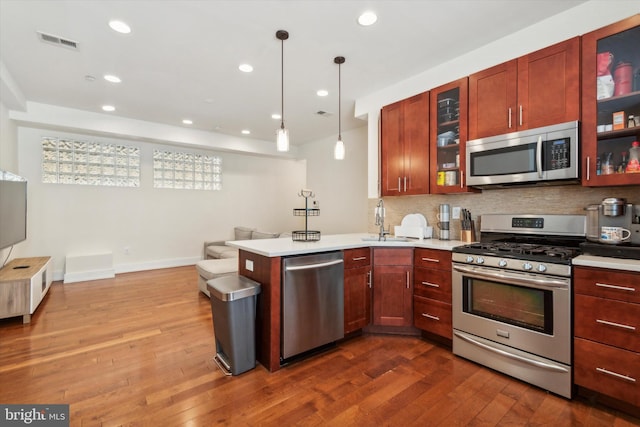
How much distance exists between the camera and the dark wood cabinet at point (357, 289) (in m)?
2.66

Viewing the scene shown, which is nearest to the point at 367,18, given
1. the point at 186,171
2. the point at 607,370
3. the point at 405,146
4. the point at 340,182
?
the point at 405,146

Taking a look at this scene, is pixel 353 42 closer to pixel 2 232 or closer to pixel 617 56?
pixel 617 56

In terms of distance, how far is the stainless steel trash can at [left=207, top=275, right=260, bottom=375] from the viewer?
2.15m

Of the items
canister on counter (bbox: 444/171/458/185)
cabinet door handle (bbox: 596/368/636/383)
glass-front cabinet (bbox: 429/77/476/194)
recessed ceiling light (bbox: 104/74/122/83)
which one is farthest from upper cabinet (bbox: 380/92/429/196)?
recessed ceiling light (bbox: 104/74/122/83)

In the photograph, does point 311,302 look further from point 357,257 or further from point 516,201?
point 516,201

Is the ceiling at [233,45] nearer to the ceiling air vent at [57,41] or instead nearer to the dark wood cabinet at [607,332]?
the ceiling air vent at [57,41]

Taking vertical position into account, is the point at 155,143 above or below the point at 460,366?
Answer: above

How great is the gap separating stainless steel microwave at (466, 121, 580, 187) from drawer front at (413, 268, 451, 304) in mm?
897

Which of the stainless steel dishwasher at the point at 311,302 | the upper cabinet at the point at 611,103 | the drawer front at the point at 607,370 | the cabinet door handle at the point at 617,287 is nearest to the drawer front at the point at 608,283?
the cabinet door handle at the point at 617,287

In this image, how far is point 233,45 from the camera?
2771 mm

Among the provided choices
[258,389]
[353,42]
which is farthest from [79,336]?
[353,42]

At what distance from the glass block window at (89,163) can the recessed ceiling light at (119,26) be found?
3.58m

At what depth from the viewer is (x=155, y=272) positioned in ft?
18.3

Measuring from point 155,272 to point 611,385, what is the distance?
20.4 ft
